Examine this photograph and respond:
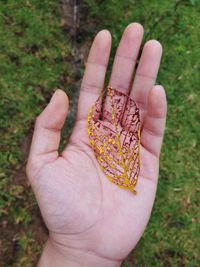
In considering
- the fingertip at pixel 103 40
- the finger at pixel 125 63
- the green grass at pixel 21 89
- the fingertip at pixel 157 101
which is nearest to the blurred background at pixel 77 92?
the green grass at pixel 21 89

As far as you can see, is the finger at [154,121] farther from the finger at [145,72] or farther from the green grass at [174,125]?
the green grass at [174,125]

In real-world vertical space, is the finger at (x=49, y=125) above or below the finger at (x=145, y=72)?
below

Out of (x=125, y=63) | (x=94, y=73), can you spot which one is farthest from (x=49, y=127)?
(x=125, y=63)

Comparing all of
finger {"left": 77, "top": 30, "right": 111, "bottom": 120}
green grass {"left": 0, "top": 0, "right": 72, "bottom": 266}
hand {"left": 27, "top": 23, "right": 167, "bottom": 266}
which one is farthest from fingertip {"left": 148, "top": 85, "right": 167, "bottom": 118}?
green grass {"left": 0, "top": 0, "right": 72, "bottom": 266}

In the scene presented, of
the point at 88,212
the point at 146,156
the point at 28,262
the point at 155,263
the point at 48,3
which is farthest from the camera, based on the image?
the point at 48,3

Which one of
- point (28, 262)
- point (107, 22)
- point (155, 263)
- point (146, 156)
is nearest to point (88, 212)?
point (146, 156)

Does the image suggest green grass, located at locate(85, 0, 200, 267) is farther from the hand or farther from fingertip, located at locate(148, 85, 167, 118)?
fingertip, located at locate(148, 85, 167, 118)

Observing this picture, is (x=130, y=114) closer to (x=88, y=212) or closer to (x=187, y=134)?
(x=88, y=212)

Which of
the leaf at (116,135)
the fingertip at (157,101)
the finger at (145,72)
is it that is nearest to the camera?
the fingertip at (157,101)
